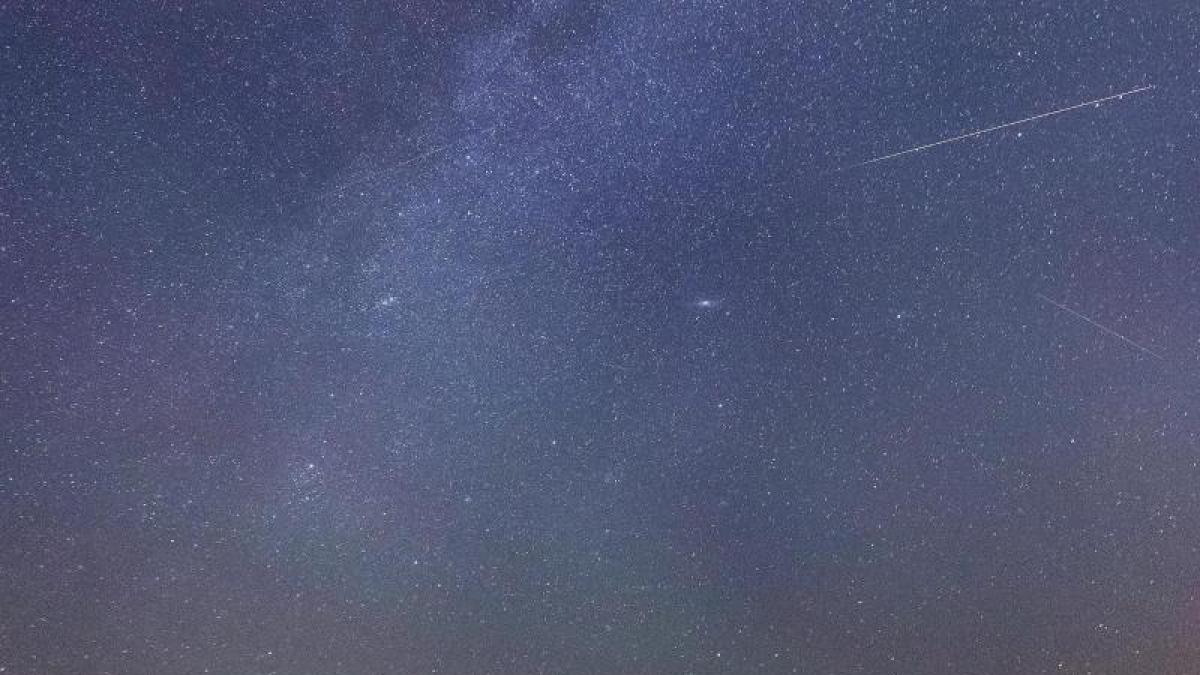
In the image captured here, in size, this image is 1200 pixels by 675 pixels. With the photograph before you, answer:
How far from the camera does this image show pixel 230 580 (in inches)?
33.7

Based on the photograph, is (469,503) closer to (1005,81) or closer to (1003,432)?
(1003,432)

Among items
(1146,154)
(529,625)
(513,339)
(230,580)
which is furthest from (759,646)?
(1146,154)

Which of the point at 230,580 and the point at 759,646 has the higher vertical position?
the point at 230,580

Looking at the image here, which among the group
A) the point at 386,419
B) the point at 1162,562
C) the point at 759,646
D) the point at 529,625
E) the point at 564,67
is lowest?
the point at 1162,562

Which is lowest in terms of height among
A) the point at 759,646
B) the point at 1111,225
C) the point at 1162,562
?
the point at 1162,562

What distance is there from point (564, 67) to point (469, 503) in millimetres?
432

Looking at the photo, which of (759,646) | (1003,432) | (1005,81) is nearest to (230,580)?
(759,646)

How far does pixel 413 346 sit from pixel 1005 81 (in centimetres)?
64

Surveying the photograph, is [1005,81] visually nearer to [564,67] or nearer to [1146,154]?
[1146,154]

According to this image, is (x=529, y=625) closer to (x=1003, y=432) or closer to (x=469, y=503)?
(x=469, y=503)

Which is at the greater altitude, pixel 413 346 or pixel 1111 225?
pixel 413 346

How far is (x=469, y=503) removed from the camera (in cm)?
88

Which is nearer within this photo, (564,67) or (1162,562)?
(564,67)

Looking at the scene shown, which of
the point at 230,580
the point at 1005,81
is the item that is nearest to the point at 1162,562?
the point at 1005,81
